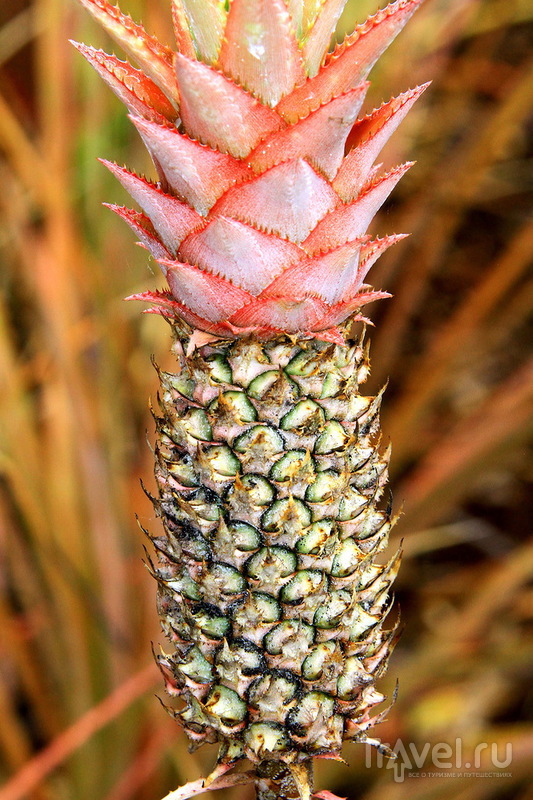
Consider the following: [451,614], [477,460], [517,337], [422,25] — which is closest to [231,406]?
[477,460]

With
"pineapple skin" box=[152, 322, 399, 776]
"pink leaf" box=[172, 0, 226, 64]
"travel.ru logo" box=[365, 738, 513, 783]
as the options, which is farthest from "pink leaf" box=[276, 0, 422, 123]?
"travel.ru logo" box=[365, 738, 513, 783]

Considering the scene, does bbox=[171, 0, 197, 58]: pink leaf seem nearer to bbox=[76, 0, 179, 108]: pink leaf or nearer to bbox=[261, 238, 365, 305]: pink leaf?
bbox=[76, 0, 179, 108]: pink leaf

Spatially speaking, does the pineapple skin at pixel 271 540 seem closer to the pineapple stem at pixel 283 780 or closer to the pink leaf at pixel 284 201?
the pineapple stem at pixel 283 780

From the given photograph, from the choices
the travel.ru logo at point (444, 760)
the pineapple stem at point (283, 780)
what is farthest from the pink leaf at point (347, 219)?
the travel.ru logo at point (444, 760)

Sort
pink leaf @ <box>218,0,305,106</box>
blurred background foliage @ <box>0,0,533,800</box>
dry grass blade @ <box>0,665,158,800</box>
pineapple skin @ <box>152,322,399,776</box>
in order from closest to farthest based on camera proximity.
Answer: pink leaf @ <box>218,0,305,106</box> < pineapple skin @ <box>152,322,399,776</box> < dry grass blade @ <box>0,665,158,800</box> < blurred background foliage @ <box>0,0,533,800</box>

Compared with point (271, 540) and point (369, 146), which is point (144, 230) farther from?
point (271, 540)

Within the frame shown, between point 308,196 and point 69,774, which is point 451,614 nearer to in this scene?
point 69,774

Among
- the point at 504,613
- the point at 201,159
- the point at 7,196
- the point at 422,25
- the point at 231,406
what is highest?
the point at 7,196
